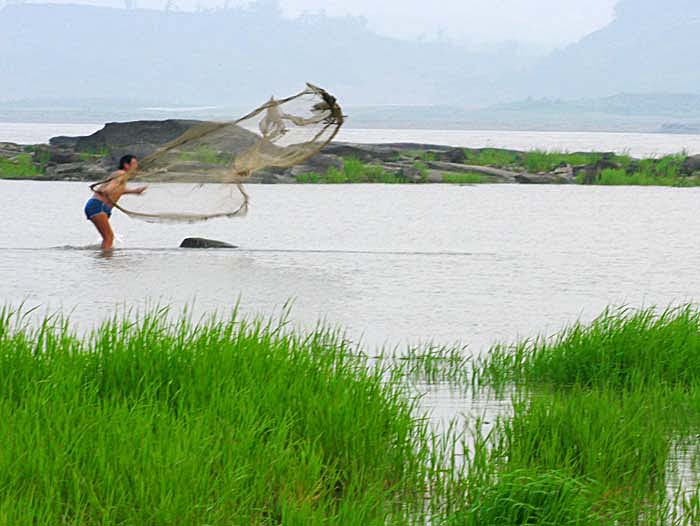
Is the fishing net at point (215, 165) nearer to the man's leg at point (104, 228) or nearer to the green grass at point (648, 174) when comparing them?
the man's leg at point (104, 228)

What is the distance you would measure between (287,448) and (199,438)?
455mm

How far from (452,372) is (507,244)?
12473mm

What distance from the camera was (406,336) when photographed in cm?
1177

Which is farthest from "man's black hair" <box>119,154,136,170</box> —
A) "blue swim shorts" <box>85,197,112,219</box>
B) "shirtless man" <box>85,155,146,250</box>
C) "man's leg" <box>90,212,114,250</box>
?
"man's leg" <box>90,212,114,250</box>

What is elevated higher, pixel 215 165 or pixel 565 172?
pixel 215 165

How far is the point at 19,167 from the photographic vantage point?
40.9 m

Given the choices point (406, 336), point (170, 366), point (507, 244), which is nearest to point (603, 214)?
point (507, 244)

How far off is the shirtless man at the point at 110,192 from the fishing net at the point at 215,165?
0.13 feet

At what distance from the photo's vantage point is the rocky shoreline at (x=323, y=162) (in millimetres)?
40250

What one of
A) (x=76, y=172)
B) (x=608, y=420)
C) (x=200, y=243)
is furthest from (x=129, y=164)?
(x=76, y=172)

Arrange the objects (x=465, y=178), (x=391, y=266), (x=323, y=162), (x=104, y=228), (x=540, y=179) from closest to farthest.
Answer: (x=391, y=266) < (x=104, y=228) < (x=323, y=162) < (x=465, y=178) < (x=540, y=179)

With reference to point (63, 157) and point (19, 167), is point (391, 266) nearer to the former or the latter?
point (19, 167)

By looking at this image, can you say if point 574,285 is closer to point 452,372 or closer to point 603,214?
point 452,372

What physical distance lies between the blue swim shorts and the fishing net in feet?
3.18
